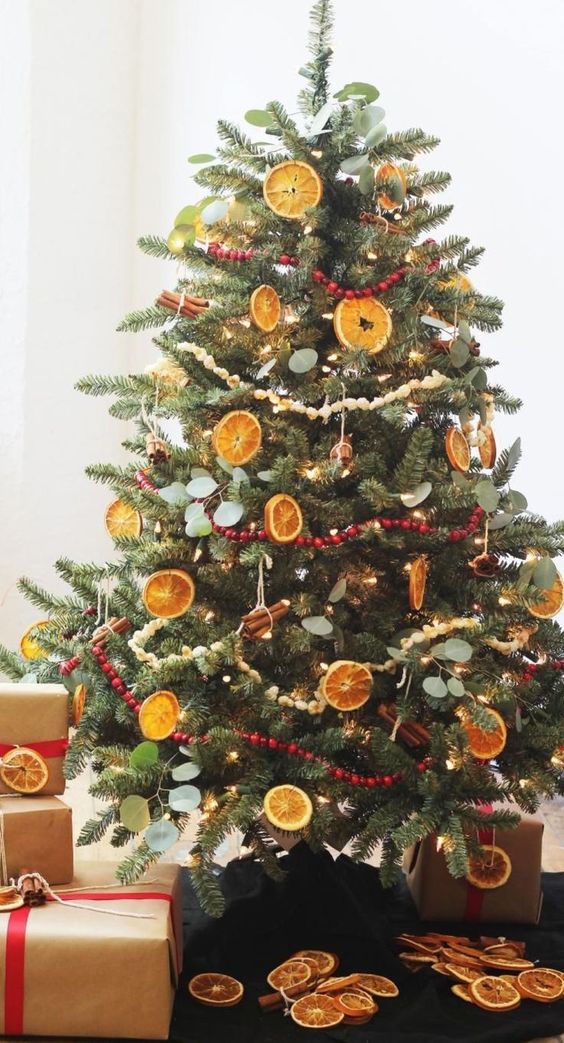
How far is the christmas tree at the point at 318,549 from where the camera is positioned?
190 cm

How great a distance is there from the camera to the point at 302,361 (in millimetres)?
1945

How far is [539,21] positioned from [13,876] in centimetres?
276

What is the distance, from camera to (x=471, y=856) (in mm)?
1977

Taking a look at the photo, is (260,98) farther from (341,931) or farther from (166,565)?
(341,931)

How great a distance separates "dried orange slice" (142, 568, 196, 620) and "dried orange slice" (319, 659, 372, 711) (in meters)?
0.26

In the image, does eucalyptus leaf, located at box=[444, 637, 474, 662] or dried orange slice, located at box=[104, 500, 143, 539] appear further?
dried orange slice, located at box=[104, 500, 143, 539]

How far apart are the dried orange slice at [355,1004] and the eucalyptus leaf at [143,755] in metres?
0.47

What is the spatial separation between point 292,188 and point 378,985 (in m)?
1.29

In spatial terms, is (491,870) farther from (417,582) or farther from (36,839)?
(36,839)

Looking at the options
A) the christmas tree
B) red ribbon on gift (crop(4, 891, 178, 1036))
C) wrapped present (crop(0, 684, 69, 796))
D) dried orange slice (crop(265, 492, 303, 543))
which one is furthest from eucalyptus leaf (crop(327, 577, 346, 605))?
red ribbon on gift (crop(4, 891, 178, 1036))

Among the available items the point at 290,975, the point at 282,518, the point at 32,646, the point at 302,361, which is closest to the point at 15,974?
the point at 290,975

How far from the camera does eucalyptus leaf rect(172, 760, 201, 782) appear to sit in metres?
1.86

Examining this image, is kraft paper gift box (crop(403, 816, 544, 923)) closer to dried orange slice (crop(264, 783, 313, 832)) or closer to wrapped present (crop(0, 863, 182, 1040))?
dried orange slice (crop(264, 783, 313, 832))

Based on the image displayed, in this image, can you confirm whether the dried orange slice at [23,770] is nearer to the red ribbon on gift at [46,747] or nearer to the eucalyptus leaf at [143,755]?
the red ribbon on gift at [46,747]
